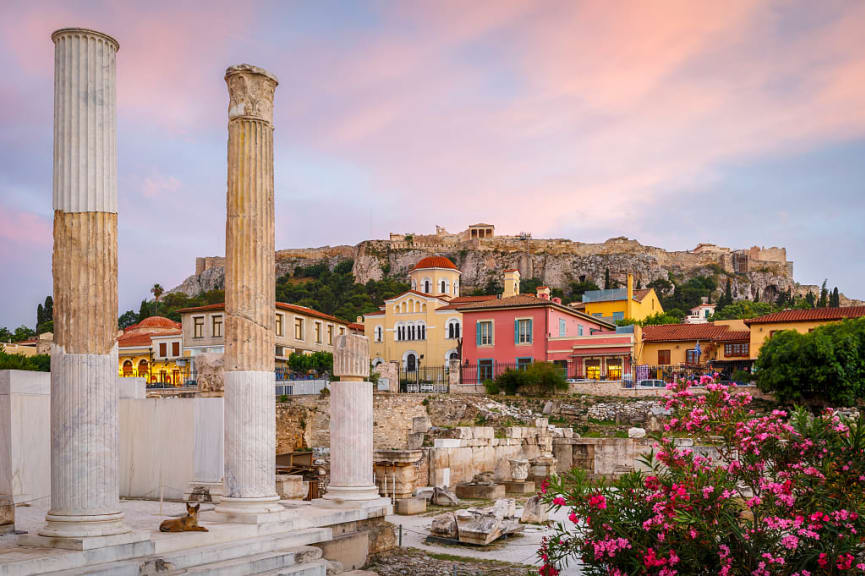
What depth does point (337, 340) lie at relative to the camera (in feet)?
39.5

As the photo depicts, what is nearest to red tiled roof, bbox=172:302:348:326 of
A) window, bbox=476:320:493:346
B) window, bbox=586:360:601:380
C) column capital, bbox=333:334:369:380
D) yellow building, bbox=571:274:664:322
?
window, bbox=476:320:493:346

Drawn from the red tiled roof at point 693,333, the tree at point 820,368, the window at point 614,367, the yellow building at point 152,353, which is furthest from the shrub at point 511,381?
the yellow building at point 152,353

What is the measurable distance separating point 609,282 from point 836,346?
7752 cm

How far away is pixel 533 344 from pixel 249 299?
110 feet

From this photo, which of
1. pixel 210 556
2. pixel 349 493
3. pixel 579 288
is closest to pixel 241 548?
pixel 210 556

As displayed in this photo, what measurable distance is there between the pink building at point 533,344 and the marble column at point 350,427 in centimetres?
2991

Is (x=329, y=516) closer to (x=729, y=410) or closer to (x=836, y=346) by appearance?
(x=729, y=410)

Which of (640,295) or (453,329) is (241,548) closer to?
(453,329)

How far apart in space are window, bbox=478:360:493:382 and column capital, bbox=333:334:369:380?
3074 cm

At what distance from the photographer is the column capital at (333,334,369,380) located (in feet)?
39.3

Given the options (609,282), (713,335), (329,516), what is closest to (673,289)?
(609,282)

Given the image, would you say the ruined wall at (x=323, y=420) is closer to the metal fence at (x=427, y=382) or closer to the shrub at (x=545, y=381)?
the metal fence at (x=427, y=382)

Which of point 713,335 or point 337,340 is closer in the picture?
point 337,340

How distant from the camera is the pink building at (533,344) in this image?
41.7m
